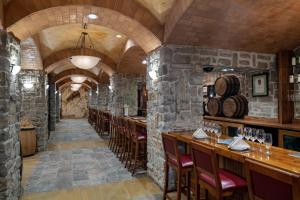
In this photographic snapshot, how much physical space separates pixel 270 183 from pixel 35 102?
264 inches

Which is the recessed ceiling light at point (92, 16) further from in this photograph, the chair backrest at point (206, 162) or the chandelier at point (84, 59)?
the chair backrest at point (206, 162)

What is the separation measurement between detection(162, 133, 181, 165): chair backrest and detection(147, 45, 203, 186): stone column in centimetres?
72

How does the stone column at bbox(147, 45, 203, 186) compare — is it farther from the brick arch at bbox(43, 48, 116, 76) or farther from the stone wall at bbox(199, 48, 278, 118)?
the brick arch at bbox(43, 48, 116, 76)

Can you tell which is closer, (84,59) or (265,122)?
(265,122)

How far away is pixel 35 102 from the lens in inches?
263

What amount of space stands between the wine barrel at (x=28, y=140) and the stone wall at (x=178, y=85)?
3.65 meters

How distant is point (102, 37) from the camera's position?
624 centimetres

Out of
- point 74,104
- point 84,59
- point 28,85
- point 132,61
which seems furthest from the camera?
point 74,104

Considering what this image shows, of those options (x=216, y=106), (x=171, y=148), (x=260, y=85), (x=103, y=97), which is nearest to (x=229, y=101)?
(x=216, y=106)

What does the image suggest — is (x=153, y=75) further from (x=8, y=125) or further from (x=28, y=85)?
(x=28, y=85)

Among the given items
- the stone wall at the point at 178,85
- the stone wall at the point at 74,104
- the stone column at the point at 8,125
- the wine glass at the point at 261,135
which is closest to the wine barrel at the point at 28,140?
the stone column at the point at 8,125

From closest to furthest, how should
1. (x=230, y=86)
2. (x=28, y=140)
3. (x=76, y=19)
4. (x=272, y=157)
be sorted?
(x=272, y=157) < (x=76, y=19) < (x=230, y=86) < (x=28, y=140)

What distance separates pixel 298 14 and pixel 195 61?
1.58 m

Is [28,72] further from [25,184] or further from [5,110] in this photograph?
[5,110]
